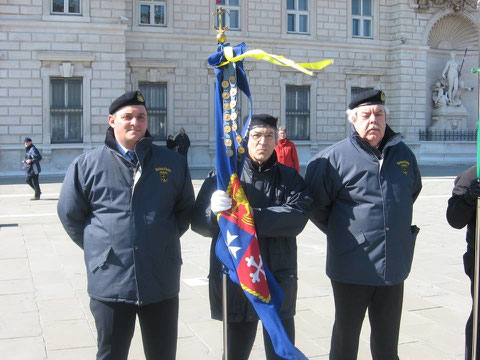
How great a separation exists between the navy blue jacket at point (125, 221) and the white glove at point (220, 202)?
0.89 feet

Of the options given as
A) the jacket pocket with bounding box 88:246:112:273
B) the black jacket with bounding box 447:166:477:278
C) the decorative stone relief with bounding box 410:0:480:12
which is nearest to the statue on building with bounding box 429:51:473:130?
the decorative stone relief with bounding box 410:0:480:12

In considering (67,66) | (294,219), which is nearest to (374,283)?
(294,219)

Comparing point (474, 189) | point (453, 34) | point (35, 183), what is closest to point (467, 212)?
point (474, 189)

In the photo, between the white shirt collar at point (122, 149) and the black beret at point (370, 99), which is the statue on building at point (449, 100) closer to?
the black beret at point (370, 99)

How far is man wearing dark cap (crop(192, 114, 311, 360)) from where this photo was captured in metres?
3.67

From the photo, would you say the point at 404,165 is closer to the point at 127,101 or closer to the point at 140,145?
the point at 140,145

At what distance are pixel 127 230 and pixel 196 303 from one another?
2.90 metres

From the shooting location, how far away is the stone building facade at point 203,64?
2202 centimetres

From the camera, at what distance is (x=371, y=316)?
3.92 m

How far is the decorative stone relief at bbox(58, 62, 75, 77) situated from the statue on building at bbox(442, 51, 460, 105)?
17.1 m

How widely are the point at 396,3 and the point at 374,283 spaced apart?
26671 mm

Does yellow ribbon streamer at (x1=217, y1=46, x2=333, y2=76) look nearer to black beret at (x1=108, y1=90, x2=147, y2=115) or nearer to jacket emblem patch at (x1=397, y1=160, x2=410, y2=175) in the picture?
black beret at (x1=108, y1=90, x2=147, y2=115)

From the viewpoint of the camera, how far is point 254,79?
25953 mm

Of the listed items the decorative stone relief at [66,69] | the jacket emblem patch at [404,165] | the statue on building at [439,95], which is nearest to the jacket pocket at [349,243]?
the jacket emblem patch at [404,165]
